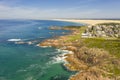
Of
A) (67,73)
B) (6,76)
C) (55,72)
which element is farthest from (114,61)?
(6,76)

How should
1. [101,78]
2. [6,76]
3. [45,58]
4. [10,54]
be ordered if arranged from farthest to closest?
[10,54], [45,58], [6,76], [101,78]

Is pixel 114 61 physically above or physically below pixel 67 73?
above

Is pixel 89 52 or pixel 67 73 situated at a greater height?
pixel 89 52

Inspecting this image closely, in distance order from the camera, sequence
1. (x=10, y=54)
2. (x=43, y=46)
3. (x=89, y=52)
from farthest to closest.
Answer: (x=43, y=46) → (x=10, y=54) → (x=89, y=52)

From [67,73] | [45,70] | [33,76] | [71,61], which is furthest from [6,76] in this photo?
[71,61]

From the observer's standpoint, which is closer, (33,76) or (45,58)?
(33,76)

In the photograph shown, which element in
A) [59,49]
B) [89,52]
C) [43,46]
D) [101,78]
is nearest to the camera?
[101,78]

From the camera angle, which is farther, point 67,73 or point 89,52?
point 89,52

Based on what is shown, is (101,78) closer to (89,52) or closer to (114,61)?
(114,61)

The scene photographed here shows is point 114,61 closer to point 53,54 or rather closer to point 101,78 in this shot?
point 101,78
